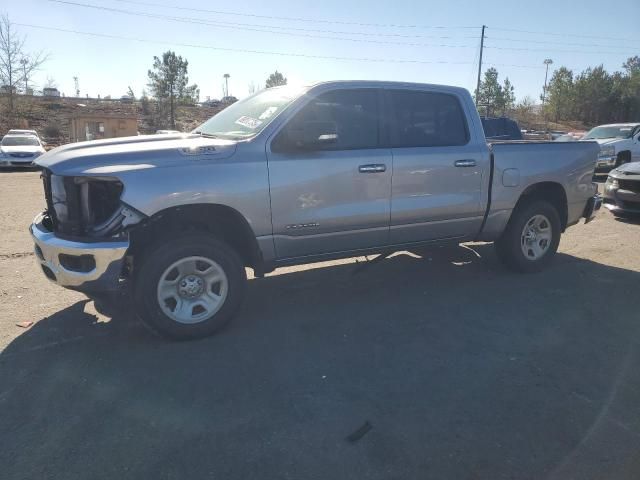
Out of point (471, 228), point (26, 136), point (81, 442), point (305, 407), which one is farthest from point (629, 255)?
point (26, 136)

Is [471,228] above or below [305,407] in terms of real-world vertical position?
above

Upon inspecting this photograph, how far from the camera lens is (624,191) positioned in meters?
8.90

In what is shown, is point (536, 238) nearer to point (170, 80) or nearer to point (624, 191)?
point (624, 191)

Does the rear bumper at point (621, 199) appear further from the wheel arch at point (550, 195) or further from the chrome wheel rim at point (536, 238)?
the chrome wheel rim at point (536, 238)

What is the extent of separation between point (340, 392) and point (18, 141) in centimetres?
2157

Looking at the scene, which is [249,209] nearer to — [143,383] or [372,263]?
[143,383]

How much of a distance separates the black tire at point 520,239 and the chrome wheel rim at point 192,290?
341cm

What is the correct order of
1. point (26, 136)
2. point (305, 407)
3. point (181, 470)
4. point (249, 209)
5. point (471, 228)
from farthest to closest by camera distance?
point (26, 136) → point (471, 228) → point (249, 209) → point (305, 407) → point (181, 470)

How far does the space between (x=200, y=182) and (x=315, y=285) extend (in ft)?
6.91

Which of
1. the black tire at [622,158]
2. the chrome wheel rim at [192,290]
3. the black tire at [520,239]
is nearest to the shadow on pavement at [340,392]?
the chrome wheel rim at [192,290]

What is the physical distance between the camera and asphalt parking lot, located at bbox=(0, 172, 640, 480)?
2629 millimetres

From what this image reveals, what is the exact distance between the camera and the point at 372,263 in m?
5.80

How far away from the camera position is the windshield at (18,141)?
19.9 m

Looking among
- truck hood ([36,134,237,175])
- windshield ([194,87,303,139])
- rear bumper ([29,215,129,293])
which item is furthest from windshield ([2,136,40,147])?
rear bumper ([29,215,129,293])
